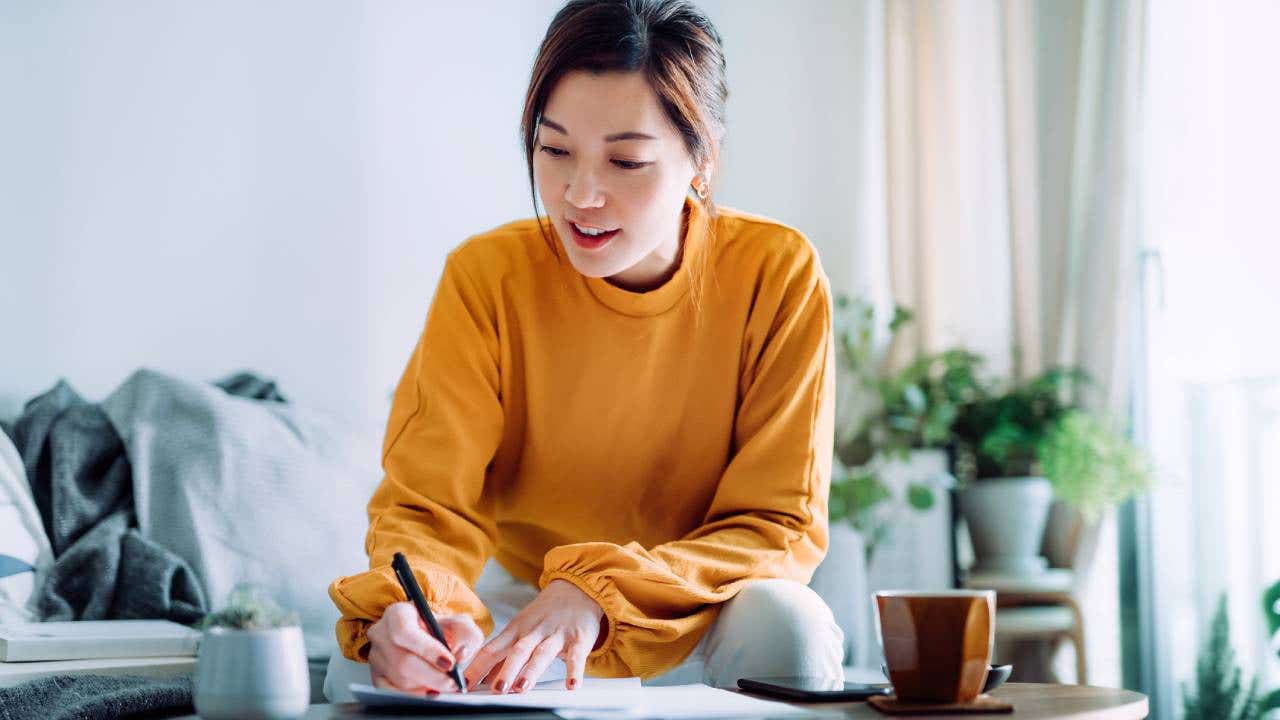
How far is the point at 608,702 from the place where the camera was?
0.81 meters

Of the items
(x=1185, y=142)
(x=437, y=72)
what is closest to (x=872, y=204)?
(x=1185, y=142)

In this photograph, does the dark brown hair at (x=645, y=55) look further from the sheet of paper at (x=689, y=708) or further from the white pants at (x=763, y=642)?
the sheet of paper at (x=689, y=708)

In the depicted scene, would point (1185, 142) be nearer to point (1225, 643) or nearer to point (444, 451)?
point (1225, 643)

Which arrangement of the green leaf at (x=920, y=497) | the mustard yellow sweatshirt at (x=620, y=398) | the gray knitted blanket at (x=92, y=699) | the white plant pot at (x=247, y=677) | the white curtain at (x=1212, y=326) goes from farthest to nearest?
the green leaf at (x=920, y=497) → the white curtain at (x=1212, y=326) → the mustard yellow sweatshirt at (x=620, y=398) → the gray knitted blanket at (x=92, y=699) → the white plant pot at (x=247, y=677)

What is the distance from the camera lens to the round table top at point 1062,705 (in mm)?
791

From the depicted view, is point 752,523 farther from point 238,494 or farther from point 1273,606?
point 1273,606

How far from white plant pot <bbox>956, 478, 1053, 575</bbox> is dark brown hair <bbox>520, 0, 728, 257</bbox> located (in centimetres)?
165

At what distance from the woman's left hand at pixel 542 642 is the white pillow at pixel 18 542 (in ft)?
3.33

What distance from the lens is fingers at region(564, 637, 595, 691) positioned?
3.19 ft

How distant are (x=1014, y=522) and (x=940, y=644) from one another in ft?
6.40

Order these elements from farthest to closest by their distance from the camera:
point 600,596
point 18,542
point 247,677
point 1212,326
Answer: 1. point 1212,326
2. point 18,542
3. point 600,596
4. point 247,677

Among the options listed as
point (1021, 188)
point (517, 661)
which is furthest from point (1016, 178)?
point (517, 661)

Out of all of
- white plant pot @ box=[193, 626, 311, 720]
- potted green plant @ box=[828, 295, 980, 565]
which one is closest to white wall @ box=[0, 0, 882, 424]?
potted green plant @ box=[828, 295, 980, 565]

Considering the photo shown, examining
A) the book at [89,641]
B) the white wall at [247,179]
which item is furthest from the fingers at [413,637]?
the white wall at [247,179]
